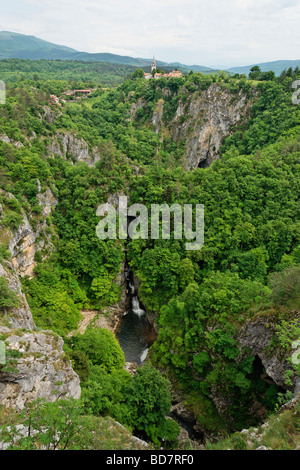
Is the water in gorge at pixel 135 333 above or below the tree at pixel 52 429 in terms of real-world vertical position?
below

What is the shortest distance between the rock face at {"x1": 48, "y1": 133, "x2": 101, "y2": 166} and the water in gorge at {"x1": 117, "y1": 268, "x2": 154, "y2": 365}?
103 ft

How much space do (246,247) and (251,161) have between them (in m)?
16.8

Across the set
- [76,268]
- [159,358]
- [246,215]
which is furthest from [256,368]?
[76,268]

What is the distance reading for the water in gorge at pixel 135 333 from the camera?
34.1 m

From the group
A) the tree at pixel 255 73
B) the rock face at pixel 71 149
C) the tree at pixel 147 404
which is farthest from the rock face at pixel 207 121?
the tree at pixel 147 404

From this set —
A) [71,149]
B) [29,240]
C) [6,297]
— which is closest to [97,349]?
[6,297]

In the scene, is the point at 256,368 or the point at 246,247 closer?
the point at 256,368

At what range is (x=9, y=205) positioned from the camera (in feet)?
108

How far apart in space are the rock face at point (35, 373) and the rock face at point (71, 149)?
38.4m

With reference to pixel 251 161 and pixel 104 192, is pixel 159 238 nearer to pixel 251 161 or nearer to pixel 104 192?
pixel 104 192

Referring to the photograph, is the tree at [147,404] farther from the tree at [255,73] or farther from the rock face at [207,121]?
the tree at [255,73]

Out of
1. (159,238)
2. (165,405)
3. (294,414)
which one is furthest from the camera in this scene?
(159,238)

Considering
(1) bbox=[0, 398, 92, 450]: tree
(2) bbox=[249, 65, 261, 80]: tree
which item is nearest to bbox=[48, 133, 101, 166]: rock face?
(1) bbox=[0, 398, 92, 450]: tree

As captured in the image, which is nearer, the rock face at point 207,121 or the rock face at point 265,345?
the rock face at point 265,345
